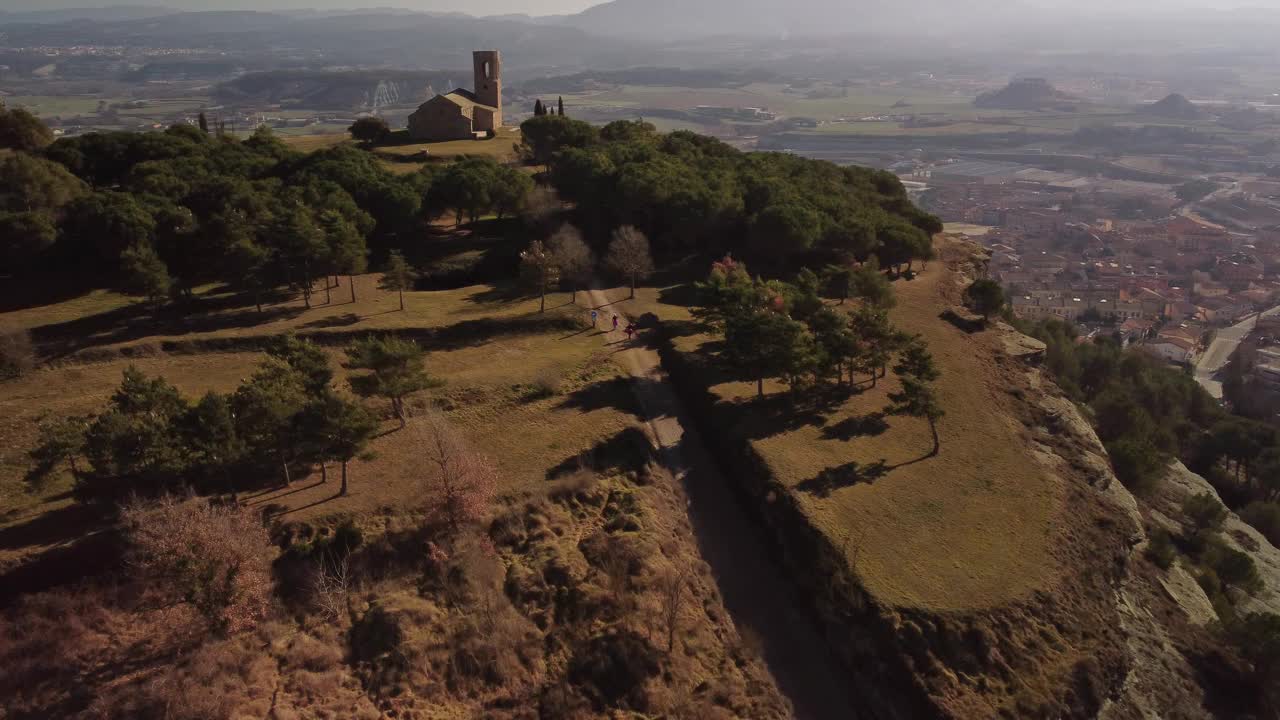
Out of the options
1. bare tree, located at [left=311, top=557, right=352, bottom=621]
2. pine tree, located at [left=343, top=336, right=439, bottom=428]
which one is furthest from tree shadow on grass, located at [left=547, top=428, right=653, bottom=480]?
bare tree, located at [left=311, top=557, right=352, bottom=621]

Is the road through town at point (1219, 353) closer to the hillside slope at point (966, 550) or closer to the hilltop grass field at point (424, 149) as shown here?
the hillside slope at point (966, 550)

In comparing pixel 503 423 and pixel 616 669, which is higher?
pixel 503 423

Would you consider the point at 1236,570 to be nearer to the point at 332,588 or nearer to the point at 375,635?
the point at 375,635

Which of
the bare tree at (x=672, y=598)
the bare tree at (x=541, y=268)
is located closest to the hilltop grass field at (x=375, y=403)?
the bare tree at (x=541, y=268)

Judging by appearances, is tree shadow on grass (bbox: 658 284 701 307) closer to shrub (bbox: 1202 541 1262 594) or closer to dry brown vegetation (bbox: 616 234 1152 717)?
dry brown vegetation (bbox: 616 234 1152 717)

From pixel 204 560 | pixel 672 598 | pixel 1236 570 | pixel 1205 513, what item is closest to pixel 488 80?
pixel 204 560

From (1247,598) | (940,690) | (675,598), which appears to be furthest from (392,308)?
(1247,598)
